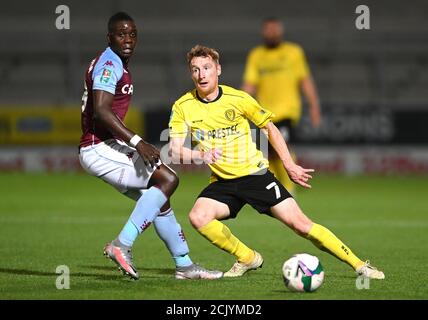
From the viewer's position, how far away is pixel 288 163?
7.17 m

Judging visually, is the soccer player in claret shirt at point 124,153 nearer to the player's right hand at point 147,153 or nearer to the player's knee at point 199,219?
the player's right hand at point 147,153

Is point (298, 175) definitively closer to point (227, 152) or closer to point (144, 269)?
point (227, 152)

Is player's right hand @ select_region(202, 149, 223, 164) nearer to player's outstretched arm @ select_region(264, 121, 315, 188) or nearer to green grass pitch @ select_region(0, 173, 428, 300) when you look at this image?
player's outstretched arm @ select_region(264, 121, 315, 188)

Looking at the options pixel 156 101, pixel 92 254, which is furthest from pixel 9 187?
pixel 92 254

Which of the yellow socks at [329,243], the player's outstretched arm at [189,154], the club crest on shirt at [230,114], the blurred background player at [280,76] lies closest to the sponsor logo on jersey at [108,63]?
the player's outstretched arm at [189,154]

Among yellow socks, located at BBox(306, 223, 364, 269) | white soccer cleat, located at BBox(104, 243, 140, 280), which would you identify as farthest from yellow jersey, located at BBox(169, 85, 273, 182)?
white soccer cleat, located at BBox(104, 243, 140, 280)

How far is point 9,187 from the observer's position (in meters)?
15.8

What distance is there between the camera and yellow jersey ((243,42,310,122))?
43.8ft

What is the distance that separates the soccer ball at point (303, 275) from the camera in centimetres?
655

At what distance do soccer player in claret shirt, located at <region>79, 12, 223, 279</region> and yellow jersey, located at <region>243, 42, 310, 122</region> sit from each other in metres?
6.00

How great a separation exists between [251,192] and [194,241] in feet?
9.20

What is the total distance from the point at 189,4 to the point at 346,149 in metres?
8.28
